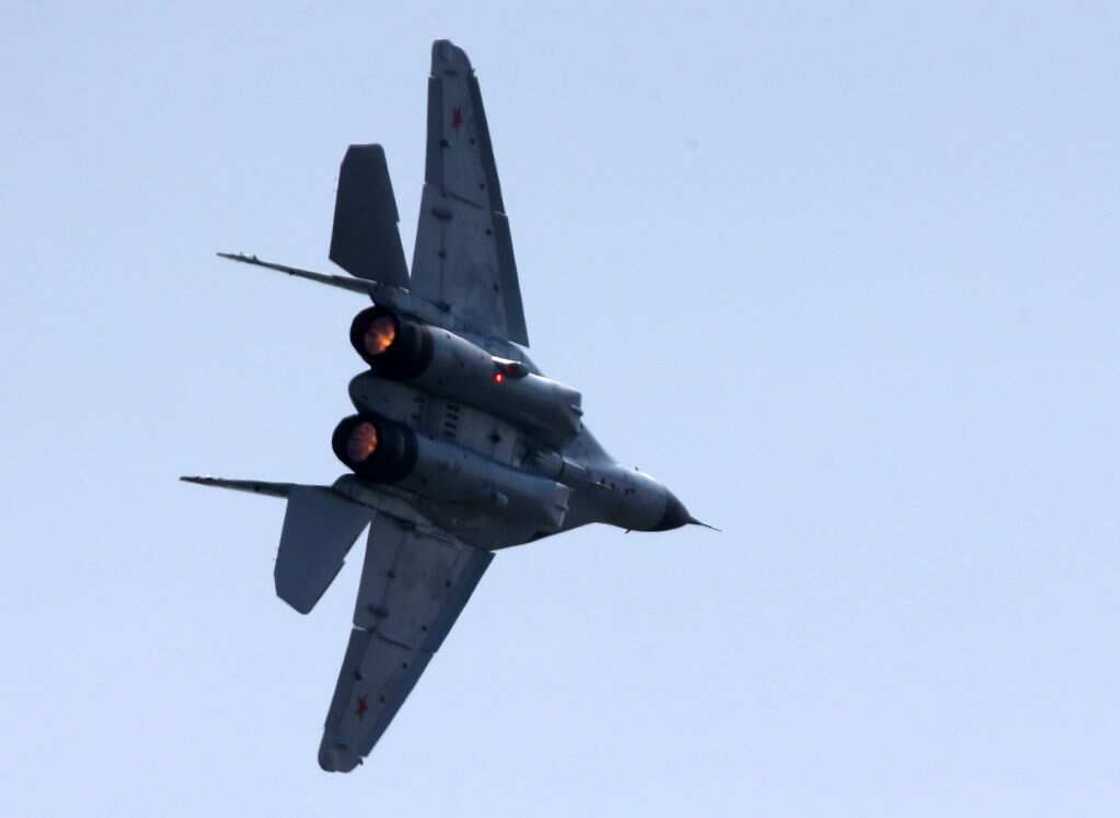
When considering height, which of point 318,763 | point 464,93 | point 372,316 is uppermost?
point 464,93

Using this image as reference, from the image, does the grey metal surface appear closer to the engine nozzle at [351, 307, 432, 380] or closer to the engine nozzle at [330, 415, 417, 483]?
the engine nozzle at [330, 415, 417, 483]

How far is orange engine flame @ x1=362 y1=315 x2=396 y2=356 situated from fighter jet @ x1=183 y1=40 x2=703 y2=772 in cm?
2

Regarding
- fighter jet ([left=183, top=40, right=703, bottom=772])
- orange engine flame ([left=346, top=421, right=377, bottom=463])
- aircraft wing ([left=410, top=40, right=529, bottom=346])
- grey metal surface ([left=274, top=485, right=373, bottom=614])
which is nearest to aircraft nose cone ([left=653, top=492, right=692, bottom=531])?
fighter jet ([left=183, top=40, right=703, bottom=772])

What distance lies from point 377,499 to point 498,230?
4.20 metres

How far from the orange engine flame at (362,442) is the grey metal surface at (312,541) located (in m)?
0.74

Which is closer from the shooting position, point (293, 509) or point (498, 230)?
point (293, 509)

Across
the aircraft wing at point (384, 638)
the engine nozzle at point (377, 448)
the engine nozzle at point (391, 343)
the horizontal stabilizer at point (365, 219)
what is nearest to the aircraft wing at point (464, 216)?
the horizontal stabilizer at point (365, 219)

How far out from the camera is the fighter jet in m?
38.6

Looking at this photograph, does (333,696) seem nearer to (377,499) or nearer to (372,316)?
(377,499)

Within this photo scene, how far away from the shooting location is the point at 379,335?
126 ft

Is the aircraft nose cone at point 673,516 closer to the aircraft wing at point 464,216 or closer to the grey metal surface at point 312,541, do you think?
the aircraft wing at point 464,216

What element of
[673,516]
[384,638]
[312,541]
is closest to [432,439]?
[312,541]

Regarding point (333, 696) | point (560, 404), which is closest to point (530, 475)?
point (560, 404)

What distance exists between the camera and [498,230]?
41312 millimetres
